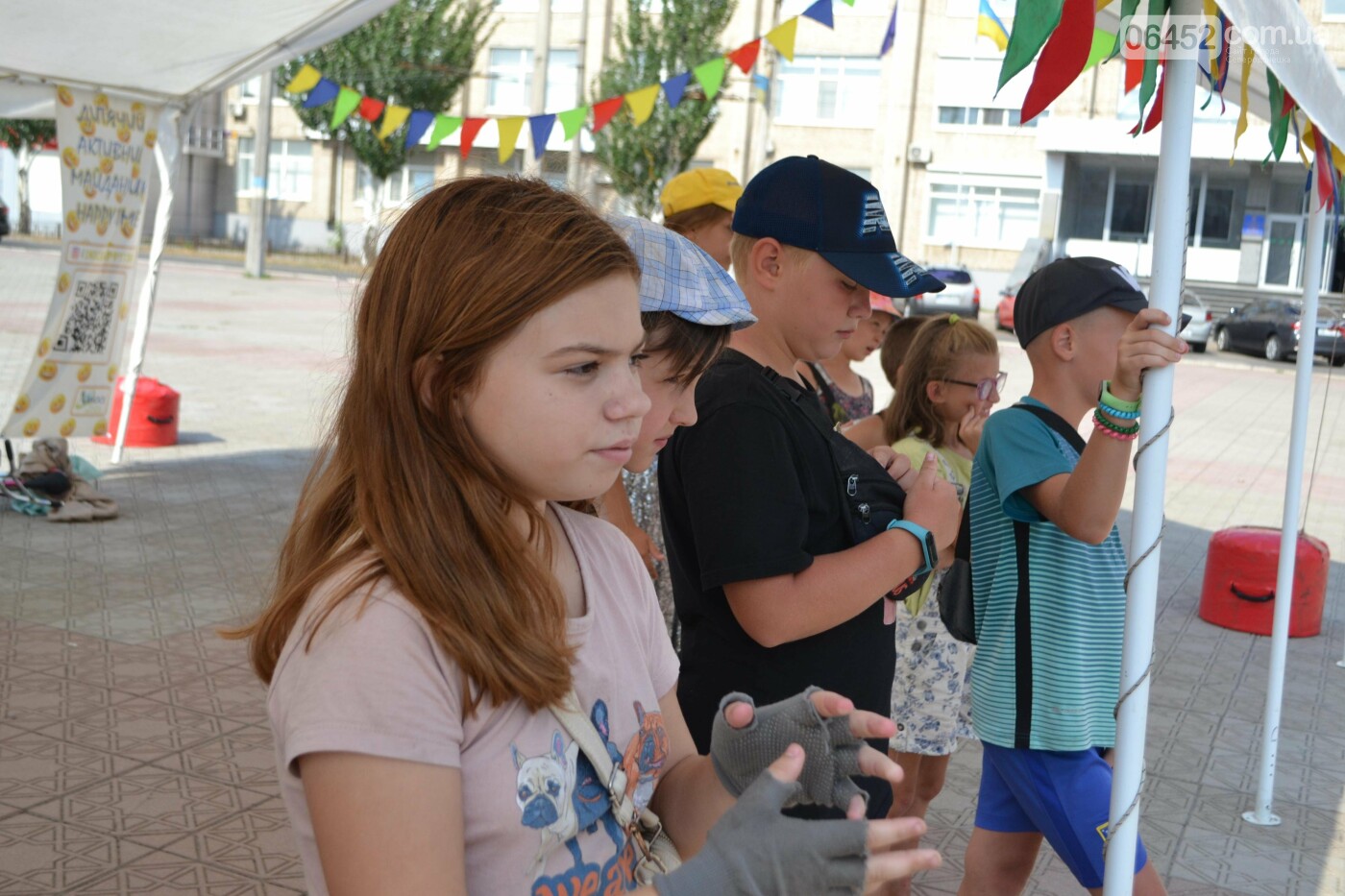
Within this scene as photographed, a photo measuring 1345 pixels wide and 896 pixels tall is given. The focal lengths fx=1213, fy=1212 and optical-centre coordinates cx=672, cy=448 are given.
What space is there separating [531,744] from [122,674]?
13.6ft

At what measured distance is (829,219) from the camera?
2.25 m

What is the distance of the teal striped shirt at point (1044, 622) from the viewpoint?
8.16 ft

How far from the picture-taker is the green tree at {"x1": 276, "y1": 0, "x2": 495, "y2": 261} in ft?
115

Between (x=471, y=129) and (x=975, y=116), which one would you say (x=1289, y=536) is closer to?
(x=471, y=129)

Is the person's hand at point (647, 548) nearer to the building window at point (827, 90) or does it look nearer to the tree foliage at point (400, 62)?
the tree foliage at point (400, 62)

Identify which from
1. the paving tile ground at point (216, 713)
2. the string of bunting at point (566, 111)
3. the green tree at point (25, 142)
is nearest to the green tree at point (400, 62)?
the green tree at point (25, 142)

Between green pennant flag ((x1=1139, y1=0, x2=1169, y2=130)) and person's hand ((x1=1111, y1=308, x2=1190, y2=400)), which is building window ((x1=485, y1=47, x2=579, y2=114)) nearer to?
green pennant flag ((x1=1139, y1=0, x2=1169, y2=130))

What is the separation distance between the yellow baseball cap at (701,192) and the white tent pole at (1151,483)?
77.2 inches

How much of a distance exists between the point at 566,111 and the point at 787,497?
776cm

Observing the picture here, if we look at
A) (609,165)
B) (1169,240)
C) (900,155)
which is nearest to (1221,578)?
(1169,240)

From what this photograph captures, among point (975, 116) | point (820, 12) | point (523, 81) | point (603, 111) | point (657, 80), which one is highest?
point (523, 81)

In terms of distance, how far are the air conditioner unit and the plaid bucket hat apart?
119 feet

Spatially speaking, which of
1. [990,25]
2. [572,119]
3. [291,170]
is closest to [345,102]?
[572,119]

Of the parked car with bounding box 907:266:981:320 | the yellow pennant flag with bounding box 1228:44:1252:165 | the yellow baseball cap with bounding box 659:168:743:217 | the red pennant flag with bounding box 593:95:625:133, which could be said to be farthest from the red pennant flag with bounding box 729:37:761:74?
the parked car with bounding box 907:266:981:320
